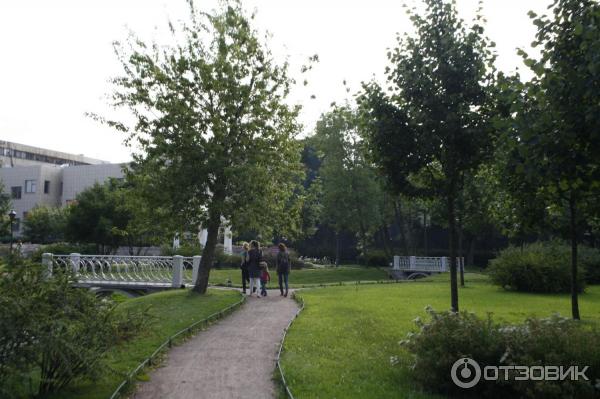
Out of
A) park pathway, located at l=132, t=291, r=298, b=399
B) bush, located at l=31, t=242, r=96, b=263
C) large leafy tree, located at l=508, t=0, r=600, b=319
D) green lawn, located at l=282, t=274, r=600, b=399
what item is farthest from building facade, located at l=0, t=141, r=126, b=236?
large leafy tree, located at l=508, t=0, r=600, b=319

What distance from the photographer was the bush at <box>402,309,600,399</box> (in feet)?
20.1

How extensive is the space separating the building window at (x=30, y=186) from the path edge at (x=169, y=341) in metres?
66.5

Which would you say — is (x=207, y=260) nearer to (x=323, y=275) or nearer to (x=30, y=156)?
(x=323, y=275)

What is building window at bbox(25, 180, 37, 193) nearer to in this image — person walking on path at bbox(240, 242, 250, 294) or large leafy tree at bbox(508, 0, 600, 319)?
person walking on path at bbox(240, 242, 250, 294)

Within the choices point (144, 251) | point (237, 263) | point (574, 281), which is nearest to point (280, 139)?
point (574, 281)

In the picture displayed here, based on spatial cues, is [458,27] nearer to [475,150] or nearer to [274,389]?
[475,150]

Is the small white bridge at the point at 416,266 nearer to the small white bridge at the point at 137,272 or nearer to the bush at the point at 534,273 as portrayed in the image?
the bush at the point at 534,273

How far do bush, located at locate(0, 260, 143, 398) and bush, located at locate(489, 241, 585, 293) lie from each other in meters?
17.7

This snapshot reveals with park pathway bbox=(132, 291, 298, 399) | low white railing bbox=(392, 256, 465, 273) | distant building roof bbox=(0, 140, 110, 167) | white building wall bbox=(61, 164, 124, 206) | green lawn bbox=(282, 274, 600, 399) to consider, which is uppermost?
distant building roof bbox=(0, 140, 110, 167)

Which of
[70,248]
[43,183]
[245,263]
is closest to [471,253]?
[70,248]

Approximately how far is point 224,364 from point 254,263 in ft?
30.5

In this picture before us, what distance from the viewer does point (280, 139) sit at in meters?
17.5

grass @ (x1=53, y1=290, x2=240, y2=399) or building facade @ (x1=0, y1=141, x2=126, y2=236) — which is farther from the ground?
building facade @ (x1=0, y1=141, x2=126, y2=236)

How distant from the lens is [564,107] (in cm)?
650
